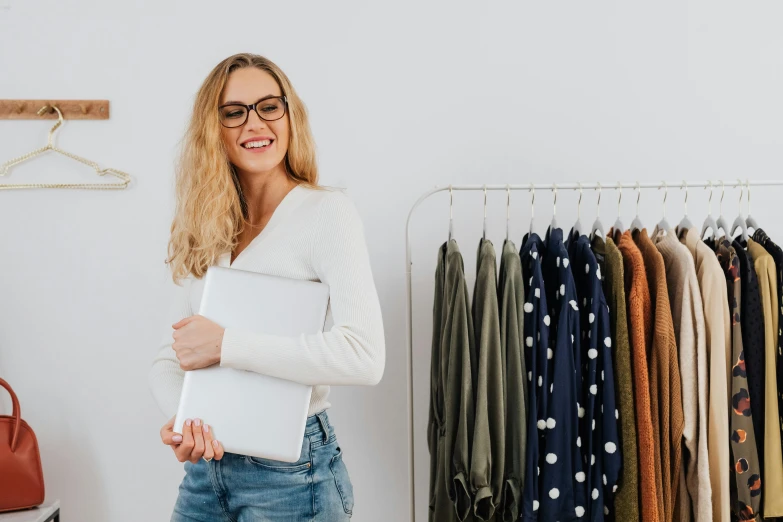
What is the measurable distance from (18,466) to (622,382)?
1.47 metres

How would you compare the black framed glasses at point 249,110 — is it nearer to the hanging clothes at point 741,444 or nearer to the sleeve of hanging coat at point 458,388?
the sleeve of hanging coat at point 458,388

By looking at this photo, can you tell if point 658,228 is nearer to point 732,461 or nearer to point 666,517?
point 732,461

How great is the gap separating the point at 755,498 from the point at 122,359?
5.43 ft

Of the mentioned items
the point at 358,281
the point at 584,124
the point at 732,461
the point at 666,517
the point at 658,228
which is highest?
the point at 584,124

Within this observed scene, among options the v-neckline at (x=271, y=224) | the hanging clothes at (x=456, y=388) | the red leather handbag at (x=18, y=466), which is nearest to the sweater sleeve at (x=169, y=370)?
the v-neckline at (x=271, y=224)

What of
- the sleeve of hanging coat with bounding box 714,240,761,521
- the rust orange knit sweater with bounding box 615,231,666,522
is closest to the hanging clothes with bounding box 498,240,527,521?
the rust orange knit sweater with bounding box 615,231,666,522

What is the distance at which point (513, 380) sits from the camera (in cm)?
156

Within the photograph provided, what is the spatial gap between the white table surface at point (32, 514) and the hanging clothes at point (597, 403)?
1.33 m

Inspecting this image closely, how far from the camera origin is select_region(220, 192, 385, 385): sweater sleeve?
3.63ft

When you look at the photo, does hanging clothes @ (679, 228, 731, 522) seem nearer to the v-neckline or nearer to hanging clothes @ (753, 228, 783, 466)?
hanging clothes @ (753, 228, 783, 466)

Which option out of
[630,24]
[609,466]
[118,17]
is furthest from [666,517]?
[118,17]

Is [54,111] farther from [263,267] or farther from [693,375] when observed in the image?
[693,375]

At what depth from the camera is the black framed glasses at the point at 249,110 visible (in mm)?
1266

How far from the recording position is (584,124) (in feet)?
6.72
